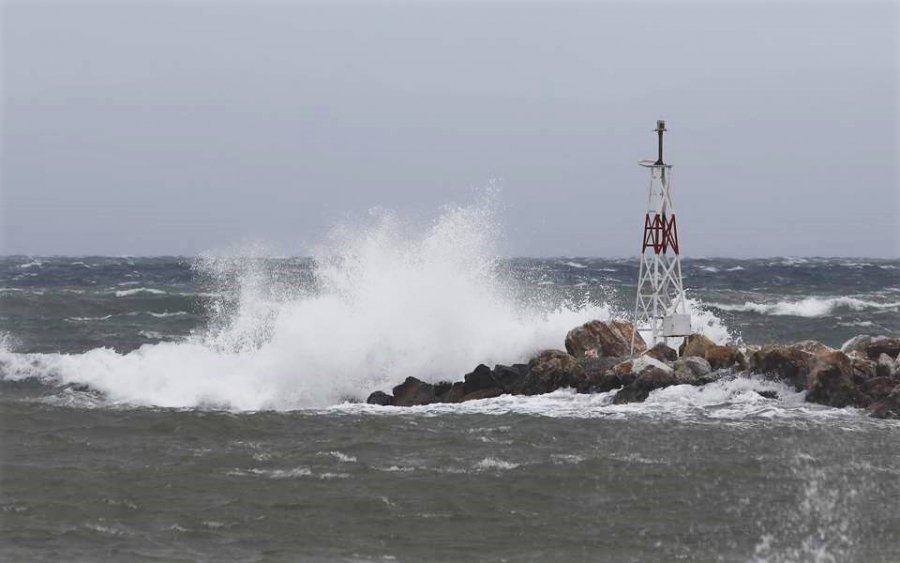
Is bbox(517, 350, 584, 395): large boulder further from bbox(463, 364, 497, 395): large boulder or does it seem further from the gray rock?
the gray rock

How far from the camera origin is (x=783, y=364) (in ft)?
63.3

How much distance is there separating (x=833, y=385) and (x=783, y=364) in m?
1.08

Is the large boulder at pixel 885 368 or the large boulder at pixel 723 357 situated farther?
the large boulder at pixel 723 357

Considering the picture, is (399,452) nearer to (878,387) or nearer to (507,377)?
(507,377)

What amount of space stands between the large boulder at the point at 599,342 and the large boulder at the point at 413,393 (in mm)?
2796

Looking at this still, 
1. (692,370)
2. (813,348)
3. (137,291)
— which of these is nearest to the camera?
(692,370)

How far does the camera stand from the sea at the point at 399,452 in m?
11.8

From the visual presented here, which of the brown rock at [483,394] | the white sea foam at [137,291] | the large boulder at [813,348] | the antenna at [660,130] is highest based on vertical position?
the antenna at [660,130]

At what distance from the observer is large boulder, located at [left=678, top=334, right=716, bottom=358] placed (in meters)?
20.6

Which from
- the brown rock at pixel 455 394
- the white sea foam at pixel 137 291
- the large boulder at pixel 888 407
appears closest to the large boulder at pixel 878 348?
the large boulder at pixel 888 407

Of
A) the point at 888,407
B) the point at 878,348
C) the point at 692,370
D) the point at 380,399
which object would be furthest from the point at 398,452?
the point at 878,348

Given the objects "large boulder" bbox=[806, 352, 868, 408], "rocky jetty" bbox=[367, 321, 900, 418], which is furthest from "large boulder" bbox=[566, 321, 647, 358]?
"large boulder" bbox=[806, 352, 868, 408]

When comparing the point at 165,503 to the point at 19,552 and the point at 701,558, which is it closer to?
the point at 19,552

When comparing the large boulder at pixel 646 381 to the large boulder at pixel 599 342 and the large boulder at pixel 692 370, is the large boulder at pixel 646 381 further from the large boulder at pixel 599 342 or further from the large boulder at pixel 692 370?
the large boulder at pixel 599 342
